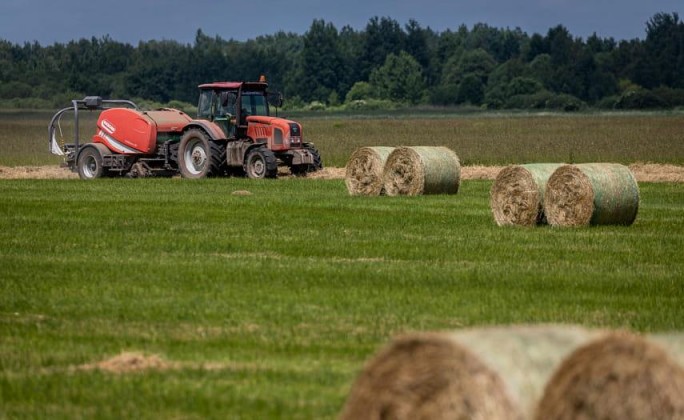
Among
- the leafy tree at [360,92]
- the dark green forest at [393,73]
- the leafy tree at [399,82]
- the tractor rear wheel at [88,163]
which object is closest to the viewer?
the tractor rear wheel at [88,163]

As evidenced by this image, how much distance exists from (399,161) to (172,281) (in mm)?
12273

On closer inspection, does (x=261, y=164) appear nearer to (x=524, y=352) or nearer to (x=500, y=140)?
(x=500, y=140)

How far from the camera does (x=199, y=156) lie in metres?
32.0

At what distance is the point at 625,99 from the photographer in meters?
106

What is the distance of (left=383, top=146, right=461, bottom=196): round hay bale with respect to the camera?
25562 mm

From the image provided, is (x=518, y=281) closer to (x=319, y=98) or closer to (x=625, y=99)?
(x=625, y=99)

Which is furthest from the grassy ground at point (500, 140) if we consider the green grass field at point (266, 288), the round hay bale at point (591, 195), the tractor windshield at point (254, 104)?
the round hay bale at point (591, 195)

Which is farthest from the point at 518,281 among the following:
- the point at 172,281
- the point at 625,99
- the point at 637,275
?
the point at 625,99

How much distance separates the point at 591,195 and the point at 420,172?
259 inches

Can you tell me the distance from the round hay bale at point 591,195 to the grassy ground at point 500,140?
56.2ft

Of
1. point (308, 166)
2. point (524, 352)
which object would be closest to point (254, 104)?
point (308, 166)

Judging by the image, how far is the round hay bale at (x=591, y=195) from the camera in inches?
759

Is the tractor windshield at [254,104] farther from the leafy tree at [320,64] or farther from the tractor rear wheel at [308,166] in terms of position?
the leafy tree at [320,64]

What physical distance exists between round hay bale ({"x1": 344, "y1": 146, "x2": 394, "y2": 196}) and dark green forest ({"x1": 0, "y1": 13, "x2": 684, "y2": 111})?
7772cm
